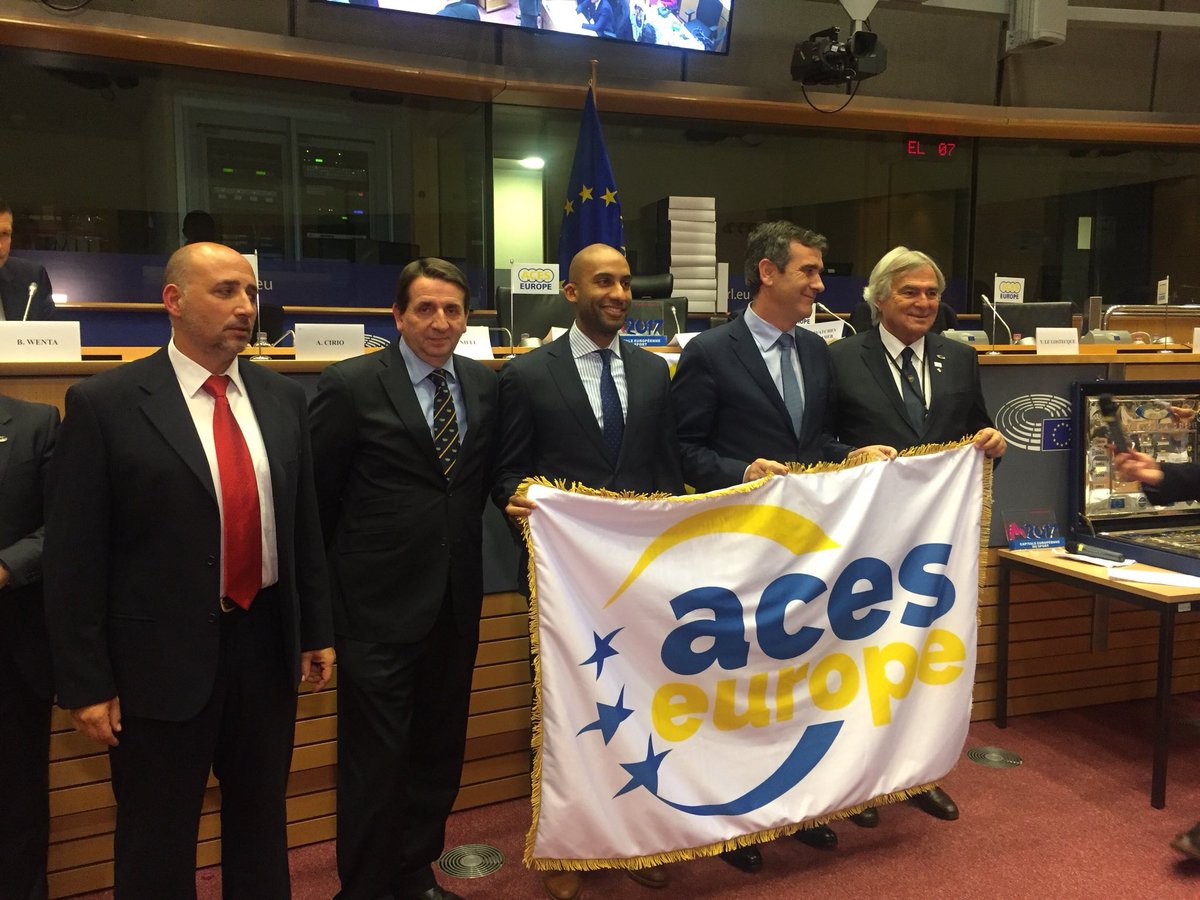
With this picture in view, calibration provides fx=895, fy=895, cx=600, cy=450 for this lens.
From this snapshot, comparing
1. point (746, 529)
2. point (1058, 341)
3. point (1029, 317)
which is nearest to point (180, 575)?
point (746, 529)

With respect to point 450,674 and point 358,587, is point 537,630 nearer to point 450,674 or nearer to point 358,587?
point 450,674

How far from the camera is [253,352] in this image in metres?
3.02

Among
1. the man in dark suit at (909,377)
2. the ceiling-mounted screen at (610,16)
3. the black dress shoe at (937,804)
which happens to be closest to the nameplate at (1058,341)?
the man in dark suit at (909,377)

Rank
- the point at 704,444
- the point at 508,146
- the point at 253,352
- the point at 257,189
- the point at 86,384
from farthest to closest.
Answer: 1. the point at 508,146
2. the point at 257,189
3. the point at 253,352
4. the point at 704,444
5. the point at 86,384

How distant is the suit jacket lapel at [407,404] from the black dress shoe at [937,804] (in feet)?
6.10

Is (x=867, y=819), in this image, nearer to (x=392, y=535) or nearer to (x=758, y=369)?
(x=758, y=369)

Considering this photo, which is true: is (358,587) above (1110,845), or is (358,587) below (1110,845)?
above

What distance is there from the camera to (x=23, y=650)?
2002mm

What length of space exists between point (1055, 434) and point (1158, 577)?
68 centimetres

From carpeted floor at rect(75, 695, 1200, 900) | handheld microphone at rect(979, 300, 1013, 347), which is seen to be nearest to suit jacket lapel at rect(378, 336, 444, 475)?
carpeted floor at rect(75, 695, 1200, 900)

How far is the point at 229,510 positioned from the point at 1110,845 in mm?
2626

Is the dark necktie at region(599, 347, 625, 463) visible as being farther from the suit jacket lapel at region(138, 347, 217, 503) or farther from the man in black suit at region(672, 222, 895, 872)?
the suit jacket lapel at region(138, 347, 217, 503)

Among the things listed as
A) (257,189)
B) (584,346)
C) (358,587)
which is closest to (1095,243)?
(257,189)

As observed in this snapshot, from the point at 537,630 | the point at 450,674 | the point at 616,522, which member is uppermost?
the point at 616,522
